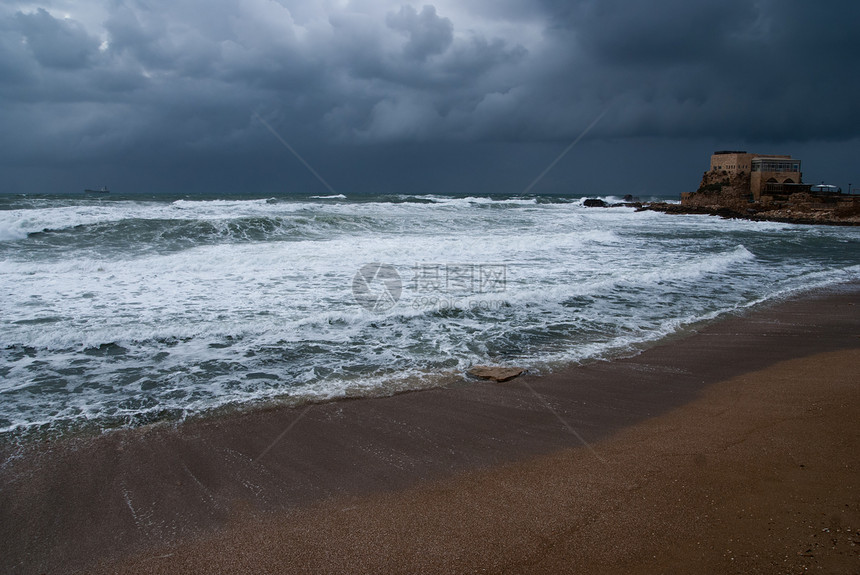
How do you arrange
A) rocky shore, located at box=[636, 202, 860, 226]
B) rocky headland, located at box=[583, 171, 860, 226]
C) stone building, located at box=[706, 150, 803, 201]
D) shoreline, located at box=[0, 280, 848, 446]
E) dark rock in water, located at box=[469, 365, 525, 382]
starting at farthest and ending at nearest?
stone building, located at box=[706, 150, 803, 201], rocky headland, located at box=[583, 171, 860, 226], rocky shore, located at box=[636, 202, 860, 226], dark rock in water, located at box=[469, 365, 525, 382], shoreline, located at box=[0, 280, 848, 446]

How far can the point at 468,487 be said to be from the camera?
117 inches

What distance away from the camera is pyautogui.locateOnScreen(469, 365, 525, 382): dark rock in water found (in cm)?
480

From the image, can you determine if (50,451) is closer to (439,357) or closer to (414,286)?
(439,357)

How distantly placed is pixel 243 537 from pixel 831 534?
3012 mm

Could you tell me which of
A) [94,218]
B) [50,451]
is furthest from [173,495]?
[94,218]

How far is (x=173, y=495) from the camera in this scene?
2936 mm

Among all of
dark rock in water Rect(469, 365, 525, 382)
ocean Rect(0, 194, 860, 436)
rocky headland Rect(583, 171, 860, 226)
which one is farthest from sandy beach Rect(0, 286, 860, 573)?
rocky headland Rect(583, 171, 860, 226)

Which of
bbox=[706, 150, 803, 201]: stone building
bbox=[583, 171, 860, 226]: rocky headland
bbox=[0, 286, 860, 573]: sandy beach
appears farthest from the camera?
bbox=[706, 150, 803, 201]: stone building

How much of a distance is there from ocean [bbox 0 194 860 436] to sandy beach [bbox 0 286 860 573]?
605mm

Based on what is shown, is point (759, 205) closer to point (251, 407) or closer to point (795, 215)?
point (795, 215)

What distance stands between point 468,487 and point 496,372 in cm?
200

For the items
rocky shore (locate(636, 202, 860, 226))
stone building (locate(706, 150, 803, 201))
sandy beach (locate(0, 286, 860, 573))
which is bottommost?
sandy beach (locate(0, 286, 860, 573))

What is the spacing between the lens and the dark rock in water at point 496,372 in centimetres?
480

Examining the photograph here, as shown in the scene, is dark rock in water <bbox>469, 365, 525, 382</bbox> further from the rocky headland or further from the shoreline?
the rocky headland
